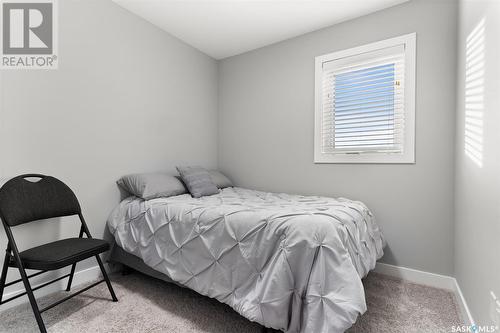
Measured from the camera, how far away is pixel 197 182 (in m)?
2.53

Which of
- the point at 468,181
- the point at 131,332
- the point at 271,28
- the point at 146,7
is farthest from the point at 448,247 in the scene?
the point at 146,7

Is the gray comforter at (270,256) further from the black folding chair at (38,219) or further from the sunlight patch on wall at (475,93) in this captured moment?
the sunlight patch on wall at (475,93)

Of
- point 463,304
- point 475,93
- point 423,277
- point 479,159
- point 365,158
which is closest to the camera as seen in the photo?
point 479,159

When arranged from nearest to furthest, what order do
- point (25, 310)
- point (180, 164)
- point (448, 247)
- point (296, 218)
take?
point (296, 218) < point (25, 310) < point (448, 247) < point (180, 164)

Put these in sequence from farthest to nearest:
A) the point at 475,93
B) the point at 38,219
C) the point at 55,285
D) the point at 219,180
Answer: the point at 219,180, the point at 55,285, the point at 38,219, the point at 475,93

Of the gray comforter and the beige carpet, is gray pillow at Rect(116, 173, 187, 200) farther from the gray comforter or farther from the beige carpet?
the beige carpet

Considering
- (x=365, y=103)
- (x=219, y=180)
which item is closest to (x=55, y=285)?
(x=219, y=180)

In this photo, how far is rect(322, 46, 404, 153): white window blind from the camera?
7.64 feet

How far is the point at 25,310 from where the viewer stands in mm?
1703

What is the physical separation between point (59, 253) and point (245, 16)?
2.53 m

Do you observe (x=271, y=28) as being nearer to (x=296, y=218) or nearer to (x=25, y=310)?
(x=296, y=218)

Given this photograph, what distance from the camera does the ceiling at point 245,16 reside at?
234cm

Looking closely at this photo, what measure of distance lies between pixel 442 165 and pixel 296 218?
156 cm

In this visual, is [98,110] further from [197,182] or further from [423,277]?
[423,277]
